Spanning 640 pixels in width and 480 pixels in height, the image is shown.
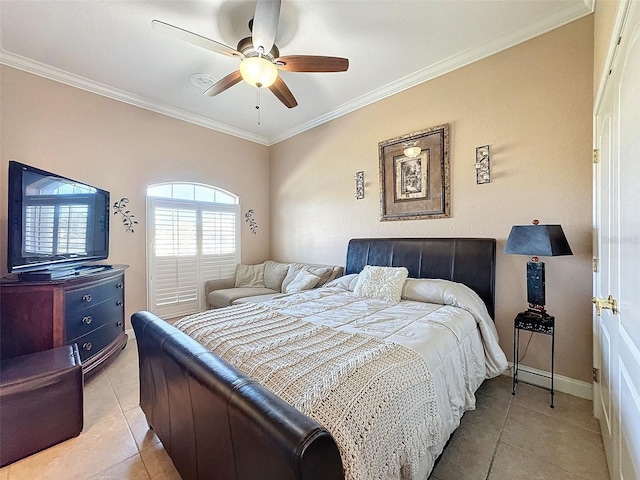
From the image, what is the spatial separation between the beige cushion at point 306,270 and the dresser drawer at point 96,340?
1.99m

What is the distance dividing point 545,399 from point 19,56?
5.73m

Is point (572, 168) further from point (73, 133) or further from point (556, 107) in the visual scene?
point (73, 133)

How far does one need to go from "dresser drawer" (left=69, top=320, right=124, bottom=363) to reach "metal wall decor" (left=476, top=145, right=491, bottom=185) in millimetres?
3916

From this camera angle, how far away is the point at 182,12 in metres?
2.22

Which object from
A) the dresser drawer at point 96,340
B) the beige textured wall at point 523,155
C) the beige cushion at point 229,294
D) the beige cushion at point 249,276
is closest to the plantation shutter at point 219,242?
the beige cushion at point 249,276

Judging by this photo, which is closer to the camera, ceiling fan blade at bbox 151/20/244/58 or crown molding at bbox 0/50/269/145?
ceiling fan blade at bbox 151/20/244/58

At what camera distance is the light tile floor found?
1531 millimetres

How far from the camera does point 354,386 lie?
1059mm

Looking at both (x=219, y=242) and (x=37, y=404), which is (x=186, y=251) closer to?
(x=219, y=242)

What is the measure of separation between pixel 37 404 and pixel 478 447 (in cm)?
273

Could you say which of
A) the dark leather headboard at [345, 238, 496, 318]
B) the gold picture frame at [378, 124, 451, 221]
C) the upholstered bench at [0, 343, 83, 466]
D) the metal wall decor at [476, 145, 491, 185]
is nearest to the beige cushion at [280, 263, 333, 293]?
the dark leather headboard at [345, 238, 496, 318]

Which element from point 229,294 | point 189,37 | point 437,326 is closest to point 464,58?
point 189,37

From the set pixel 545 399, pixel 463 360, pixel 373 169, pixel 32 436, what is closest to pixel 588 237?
pixel 545 399

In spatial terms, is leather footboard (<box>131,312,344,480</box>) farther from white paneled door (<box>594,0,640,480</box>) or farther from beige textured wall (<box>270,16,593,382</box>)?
beige textured wall (<box>270,16,593,382</box>)
